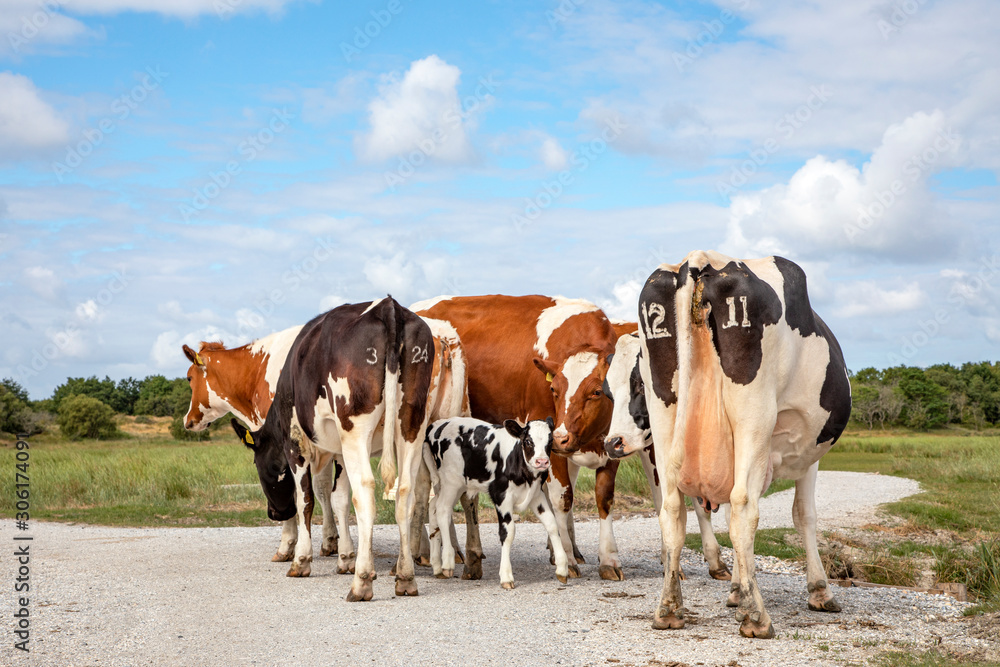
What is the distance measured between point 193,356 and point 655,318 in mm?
8626

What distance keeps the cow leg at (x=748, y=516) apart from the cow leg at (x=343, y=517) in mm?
4814

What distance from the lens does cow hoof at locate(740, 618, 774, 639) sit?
630 centimetres

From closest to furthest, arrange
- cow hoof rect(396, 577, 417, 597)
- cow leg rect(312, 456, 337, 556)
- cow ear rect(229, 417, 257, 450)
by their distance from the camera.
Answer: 1. cow hoof rect(396, 577, 417, 597)
2. cow leg rect(312, 456, 337, 556)
3. cow ear rect(229, 417, 257, 450)

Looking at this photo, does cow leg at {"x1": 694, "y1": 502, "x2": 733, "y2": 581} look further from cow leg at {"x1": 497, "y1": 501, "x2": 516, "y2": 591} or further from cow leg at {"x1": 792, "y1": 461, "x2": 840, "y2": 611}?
cow leg at {"x1": 497, "y1": 501, "x2": 516, "y2": 591}

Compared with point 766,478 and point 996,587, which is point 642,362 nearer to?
point 766,478

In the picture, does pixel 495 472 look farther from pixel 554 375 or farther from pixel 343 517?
pixel 343 517

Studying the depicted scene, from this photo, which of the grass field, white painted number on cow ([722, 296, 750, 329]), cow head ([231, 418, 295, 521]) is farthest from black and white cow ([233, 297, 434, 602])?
the grass field

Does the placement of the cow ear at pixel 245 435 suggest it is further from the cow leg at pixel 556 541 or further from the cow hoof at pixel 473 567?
the cow leg at pixel 556 541

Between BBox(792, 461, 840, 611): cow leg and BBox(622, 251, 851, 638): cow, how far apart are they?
2.40ft

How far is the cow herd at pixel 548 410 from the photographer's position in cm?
637

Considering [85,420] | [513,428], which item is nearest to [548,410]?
[513,428]

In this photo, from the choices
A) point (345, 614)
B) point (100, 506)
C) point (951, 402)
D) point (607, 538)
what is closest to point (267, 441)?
point (345, 614)

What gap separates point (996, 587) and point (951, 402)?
6272 cm

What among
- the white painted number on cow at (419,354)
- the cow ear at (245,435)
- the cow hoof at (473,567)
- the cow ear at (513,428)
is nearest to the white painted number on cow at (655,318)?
the cow ear at (513,428)
